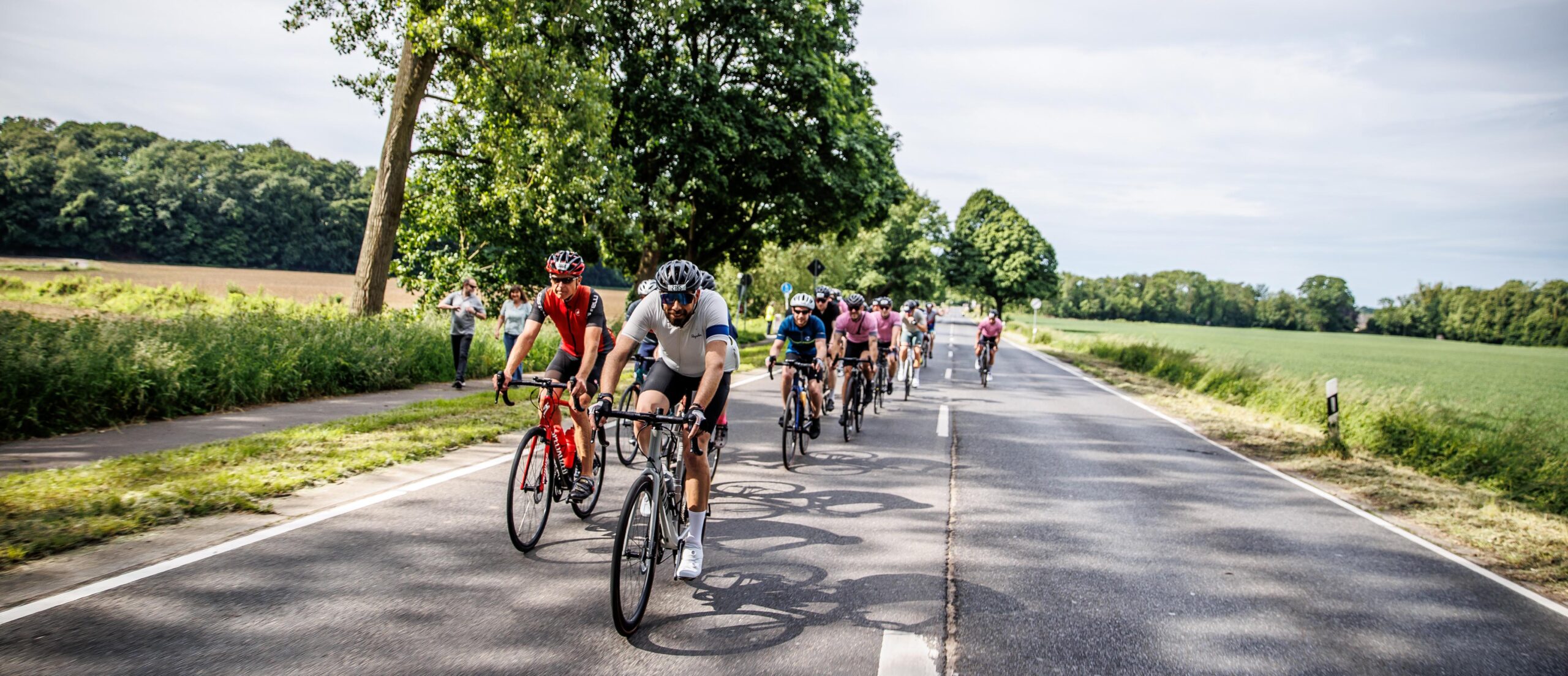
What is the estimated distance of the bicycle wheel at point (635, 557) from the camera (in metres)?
3.48

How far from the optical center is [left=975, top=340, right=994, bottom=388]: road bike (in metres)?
18.8

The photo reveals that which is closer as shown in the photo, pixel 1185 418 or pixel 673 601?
pixel 673 601

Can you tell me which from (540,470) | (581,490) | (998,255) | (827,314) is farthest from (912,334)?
(998,255)

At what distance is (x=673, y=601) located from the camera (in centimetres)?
411

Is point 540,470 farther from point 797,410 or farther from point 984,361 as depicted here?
point 984,361

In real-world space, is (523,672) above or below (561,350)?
below

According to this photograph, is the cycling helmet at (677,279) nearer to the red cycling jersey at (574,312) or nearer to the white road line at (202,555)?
the red cycling jersey at (574,312)

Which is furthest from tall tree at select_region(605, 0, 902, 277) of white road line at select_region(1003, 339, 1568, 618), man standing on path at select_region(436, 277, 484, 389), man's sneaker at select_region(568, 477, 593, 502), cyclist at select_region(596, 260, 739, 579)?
cyclist at select_region(596, 260, 739, 579)

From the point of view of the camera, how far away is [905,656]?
353 centimetres

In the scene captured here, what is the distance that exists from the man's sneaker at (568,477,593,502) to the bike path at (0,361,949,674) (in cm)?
22

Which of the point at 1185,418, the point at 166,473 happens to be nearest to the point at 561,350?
the point at 166,473

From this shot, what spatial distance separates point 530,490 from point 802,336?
14.3 feet

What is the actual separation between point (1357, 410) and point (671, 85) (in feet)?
52.6

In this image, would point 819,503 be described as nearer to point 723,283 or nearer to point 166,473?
point 166,473
